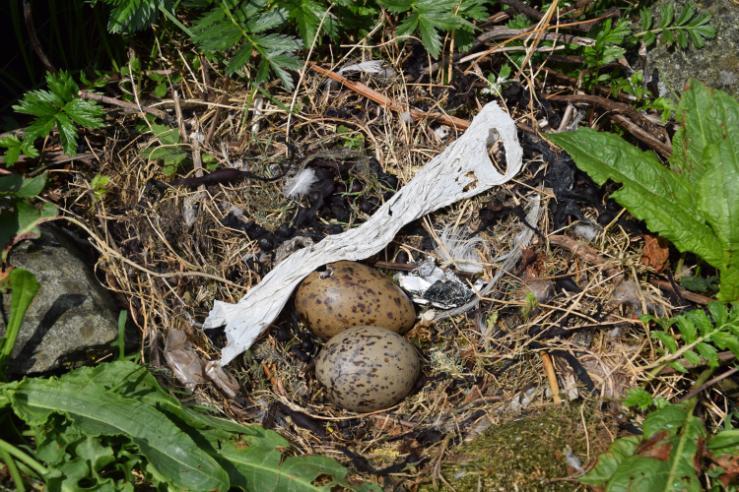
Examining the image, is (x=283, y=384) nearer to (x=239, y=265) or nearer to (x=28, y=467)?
(x=239, y=265)

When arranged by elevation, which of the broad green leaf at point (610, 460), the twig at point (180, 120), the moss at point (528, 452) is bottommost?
the broad green leaf at point (610, 460)

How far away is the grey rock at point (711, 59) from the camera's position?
2971 millimetres

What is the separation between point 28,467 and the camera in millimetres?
2406

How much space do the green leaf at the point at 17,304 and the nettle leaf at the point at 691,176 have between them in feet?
6.65

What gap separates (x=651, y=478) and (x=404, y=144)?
1599 millimetres

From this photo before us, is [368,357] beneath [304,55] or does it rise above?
beneath

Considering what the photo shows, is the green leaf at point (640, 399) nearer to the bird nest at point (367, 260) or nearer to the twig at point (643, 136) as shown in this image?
the bird nest at point (367, 260)

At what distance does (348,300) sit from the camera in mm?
2820

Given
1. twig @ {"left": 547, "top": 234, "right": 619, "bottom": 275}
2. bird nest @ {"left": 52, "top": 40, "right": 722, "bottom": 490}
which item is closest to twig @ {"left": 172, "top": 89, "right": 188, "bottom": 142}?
bird nest @ {"left": 52, "top": 40, "right": 722, "bottom": 490}

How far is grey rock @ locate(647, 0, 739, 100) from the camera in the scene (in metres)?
2.97

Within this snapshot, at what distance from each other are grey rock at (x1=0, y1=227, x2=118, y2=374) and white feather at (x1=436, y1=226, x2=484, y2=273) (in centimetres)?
137

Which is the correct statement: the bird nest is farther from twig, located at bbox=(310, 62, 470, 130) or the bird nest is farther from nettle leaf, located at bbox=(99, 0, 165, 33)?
nettle leaf, located at bbox=(99, 0, 165, 33)

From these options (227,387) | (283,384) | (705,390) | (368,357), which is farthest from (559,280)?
(227,387)

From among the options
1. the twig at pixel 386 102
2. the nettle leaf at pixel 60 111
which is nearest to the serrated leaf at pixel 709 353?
the twig at pixel 386 102
